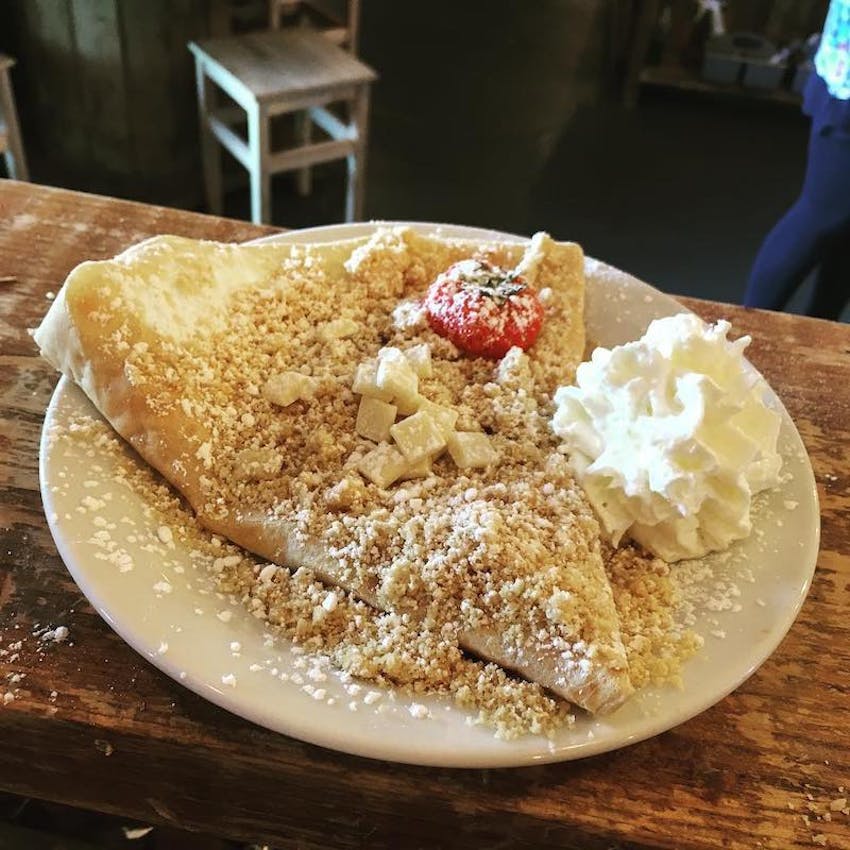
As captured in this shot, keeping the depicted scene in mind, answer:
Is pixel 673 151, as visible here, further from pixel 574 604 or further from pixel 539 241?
pixel 574 604

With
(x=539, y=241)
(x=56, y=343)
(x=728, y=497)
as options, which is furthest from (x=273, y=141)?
(x=728, y=497)

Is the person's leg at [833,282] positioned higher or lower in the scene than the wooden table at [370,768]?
lower

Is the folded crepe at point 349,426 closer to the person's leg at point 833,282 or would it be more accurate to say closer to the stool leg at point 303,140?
the person's leg at point 833,282

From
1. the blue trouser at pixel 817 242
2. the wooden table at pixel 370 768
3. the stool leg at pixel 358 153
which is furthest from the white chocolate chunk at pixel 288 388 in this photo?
the stool leg at pixel 358 153

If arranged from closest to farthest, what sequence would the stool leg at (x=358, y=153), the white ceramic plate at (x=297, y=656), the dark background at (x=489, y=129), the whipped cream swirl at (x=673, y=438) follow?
the white ceramic plate at (x=297, y=656) → the whipped cream swirl at (x=673, y=438) → the stool leg at (x=358, y=153) → the dark background at (x=489, y=129)

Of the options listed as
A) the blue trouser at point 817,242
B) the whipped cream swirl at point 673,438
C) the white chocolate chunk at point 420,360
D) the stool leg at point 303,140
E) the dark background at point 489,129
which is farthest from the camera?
the stool leg at point 303,140

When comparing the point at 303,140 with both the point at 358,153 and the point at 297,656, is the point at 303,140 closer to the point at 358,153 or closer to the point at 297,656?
the point at 358,153

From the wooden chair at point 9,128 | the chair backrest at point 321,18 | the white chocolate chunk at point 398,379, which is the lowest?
the wooden chair at point 9,128
